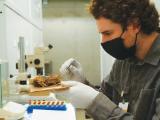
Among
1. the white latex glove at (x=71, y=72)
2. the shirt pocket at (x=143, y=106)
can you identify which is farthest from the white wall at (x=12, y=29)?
the shirt pocket at (x=143, y=106)

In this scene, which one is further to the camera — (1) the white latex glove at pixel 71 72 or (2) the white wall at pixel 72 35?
(2) the white wall at pixel 72 35

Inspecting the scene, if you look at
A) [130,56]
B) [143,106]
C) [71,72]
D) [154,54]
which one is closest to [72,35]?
[71,72]

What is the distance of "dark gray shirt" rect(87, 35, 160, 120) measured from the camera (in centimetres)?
124

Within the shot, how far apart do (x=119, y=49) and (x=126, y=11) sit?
20cm

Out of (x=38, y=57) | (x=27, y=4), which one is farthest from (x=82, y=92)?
(x=27, y=4)

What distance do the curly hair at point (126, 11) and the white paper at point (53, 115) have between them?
20.4 inches

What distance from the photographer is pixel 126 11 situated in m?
1.36

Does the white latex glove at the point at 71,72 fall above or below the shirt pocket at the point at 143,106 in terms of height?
above

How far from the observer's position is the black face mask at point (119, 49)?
1402 mm

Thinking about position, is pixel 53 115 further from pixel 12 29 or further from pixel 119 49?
pixel 12 29

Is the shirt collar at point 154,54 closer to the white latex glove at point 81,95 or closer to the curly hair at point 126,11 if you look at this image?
the curly hair at point 126,11

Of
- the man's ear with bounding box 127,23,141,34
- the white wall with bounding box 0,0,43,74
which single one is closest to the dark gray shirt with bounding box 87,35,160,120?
the man's ear with bounding box 127,23,141,34

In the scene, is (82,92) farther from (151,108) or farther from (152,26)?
(152,26)

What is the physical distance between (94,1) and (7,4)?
1.03 m
